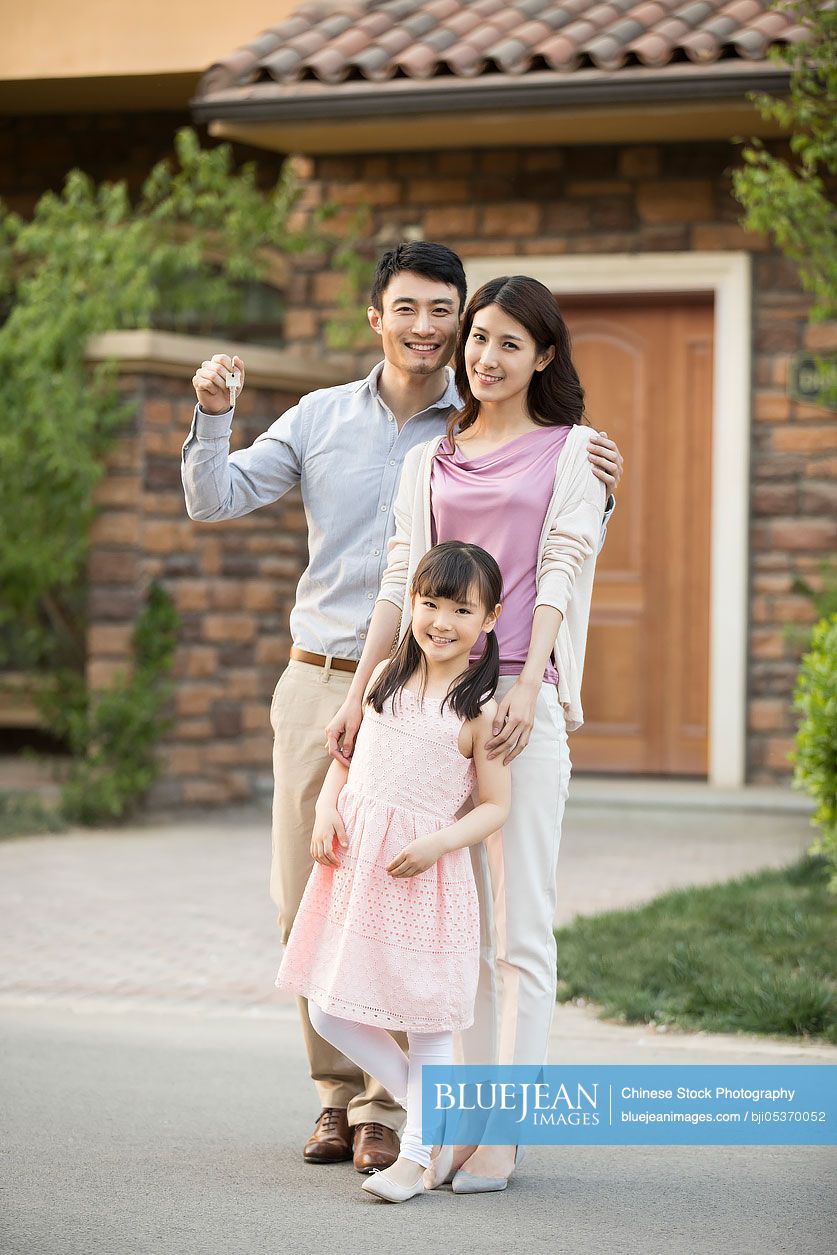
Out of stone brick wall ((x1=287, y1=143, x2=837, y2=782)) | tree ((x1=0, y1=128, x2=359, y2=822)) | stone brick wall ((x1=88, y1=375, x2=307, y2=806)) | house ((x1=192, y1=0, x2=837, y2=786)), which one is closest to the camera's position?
tree ((x1=0, y1=128, x2=359, y2=822))

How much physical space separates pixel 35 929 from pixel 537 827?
334 cm

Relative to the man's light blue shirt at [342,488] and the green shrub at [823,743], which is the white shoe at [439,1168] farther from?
the green shrub at [823,743]

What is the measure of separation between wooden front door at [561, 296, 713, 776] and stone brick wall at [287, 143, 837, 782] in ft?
1.26

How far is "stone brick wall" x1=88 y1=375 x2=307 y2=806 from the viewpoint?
8.86m

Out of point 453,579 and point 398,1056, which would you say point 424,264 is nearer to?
point 453,579

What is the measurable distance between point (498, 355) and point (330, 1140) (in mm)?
1823

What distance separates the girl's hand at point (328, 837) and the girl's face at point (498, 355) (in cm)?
97

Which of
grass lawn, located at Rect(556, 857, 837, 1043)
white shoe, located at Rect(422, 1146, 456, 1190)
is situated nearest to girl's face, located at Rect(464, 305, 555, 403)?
white shoe, located at Rect(422, 1146, 456, 1190)

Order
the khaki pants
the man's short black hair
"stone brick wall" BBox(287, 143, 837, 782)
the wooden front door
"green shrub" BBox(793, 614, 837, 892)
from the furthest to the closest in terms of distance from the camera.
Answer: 1. the wooden front door
2. "stone brick wall" BBox(287, 143, 837, 782)
3. "green shrub" BBox(793, 614, 837, 892)
4. the khaki pants
5. the man's short black hair

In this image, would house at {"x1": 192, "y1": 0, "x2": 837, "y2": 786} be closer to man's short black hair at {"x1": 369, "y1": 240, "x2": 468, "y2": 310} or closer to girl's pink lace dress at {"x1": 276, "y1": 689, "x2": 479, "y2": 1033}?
man's short black hair at {"x1": 369, "y1": 240, "x2": 468, "y2": 310}

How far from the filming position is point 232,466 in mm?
4285

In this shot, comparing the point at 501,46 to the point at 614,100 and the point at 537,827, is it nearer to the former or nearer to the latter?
the point at 614,100

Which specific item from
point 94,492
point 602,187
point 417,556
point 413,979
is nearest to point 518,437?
point 417,556

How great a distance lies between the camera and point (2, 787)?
31.8 ft
